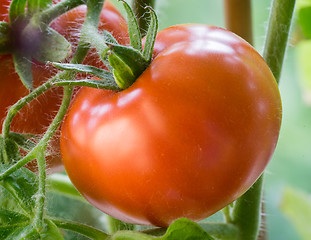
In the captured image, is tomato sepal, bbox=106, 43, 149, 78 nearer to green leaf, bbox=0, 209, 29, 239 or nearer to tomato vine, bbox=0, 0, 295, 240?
tomato vine, bbox=0, 0, 295, 240

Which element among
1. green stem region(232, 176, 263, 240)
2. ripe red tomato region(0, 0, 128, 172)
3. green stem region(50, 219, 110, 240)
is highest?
ripe red tomato region(0, 0, 128, 172)

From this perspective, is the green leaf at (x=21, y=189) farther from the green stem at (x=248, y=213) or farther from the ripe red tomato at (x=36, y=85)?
the green stem at (x=248, y=213)

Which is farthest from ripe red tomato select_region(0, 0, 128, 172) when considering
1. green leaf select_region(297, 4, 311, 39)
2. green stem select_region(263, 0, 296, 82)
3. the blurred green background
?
the blurred green background

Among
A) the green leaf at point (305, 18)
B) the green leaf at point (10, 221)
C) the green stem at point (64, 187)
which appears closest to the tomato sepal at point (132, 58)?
the green leaf at point (10, 221)

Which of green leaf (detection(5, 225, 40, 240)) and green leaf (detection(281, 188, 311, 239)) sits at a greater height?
green leaf (detection(5, 225, 40, 240))

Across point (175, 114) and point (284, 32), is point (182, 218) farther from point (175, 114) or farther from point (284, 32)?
point (284, 32)

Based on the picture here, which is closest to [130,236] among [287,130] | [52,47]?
[52,47]

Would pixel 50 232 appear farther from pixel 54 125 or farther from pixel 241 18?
pixel 241 18
